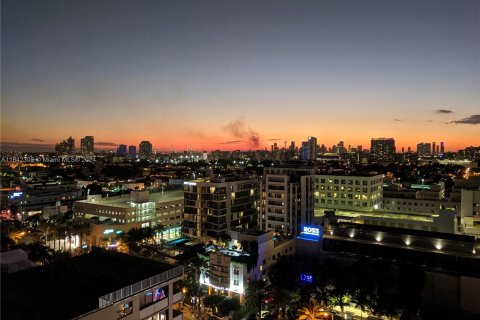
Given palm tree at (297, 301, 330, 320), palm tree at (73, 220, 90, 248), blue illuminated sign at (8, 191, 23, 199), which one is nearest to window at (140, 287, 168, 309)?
palm tree at (297, 301, 330, 320)

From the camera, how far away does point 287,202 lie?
137ft

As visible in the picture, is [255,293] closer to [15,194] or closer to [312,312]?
[312,312]

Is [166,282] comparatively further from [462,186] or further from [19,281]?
[462,186]

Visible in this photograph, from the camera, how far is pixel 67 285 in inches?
567

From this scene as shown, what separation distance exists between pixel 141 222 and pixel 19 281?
1153 inches

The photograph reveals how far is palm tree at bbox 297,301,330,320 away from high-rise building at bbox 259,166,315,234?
18632 mm

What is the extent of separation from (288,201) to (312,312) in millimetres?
21115

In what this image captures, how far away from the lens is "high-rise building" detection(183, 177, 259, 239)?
4184 centimetres

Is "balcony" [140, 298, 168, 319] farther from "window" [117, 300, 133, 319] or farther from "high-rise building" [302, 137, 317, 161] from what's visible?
"high-rise building" [302, 137, 317, 161]

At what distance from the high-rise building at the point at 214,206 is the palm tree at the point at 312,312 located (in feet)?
64.8

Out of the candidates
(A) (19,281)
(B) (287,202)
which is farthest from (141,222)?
(A) (19,281)

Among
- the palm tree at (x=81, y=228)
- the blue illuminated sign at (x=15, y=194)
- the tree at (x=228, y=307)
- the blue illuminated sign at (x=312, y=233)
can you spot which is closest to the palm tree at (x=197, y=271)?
the tree at (x=228, y=307)

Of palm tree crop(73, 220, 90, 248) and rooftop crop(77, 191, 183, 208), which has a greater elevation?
rooftop crop(77, 191, 183, 208)

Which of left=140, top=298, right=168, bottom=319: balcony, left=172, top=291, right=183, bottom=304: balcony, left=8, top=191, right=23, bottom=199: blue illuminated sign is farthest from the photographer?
left=8, top=191, right=23, bottom=199: blue illuminated sign
